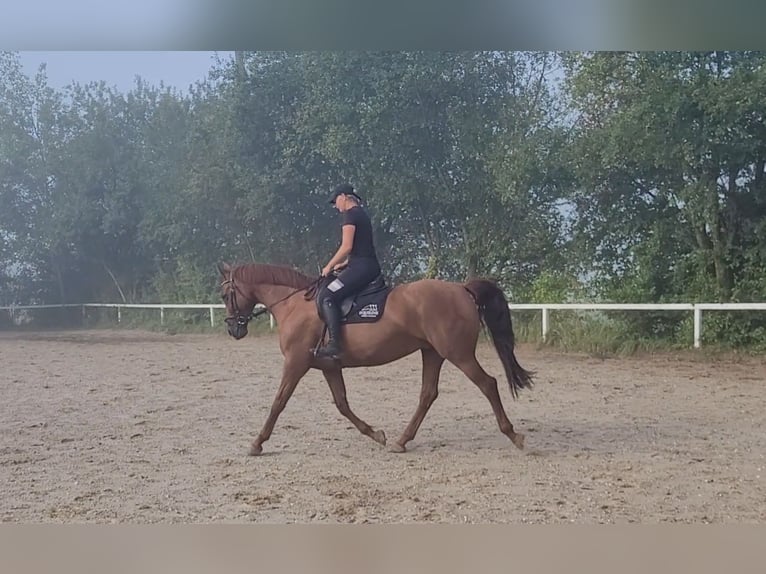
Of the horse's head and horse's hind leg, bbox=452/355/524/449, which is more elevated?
the horse's head

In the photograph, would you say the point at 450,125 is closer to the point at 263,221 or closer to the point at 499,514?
the point at 263,221

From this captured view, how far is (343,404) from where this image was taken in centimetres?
344

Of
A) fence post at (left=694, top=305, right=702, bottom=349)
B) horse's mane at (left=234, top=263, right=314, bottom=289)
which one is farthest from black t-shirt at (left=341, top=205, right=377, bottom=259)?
fence post at (left=694, top=305, right=702, bottom=349)

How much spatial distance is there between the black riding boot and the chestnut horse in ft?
0.11

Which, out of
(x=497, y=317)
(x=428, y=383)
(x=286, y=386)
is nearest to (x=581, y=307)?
(x=497, y=317)

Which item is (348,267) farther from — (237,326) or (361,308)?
(237,326)

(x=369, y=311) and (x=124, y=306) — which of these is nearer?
(x=369, y=311)

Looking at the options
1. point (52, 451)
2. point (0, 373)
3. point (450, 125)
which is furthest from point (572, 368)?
point (0, 373)

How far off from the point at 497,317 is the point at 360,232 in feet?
2.16

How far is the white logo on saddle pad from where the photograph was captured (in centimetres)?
339

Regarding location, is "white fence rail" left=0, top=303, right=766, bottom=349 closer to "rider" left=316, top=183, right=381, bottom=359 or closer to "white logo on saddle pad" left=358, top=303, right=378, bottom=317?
"rider" left=316, top=183, right=381, bottom=359

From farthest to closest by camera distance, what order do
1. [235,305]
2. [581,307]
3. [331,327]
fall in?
[581,307]
[235,305]
[331,327]

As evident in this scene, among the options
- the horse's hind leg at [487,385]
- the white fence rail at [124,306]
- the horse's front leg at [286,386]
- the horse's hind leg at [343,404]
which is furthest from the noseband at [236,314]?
the horse's hind leg at [487,385]

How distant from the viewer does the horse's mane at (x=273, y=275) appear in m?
3.44
